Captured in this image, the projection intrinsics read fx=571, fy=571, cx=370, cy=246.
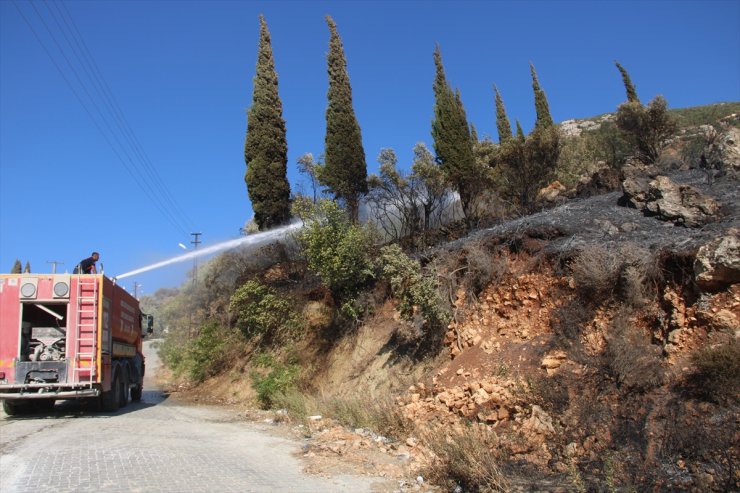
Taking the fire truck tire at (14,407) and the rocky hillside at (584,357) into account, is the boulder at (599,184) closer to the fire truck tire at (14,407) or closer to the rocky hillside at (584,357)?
the rocky hillside at (584,357)

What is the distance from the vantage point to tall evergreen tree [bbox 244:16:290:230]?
25.9m

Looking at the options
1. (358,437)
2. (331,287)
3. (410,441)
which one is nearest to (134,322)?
(331,287)

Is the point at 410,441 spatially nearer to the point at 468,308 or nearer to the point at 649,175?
the point at 468,308

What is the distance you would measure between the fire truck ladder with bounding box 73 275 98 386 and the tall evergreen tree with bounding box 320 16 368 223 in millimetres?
10019

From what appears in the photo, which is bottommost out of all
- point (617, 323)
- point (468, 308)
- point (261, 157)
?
point (617, 323)

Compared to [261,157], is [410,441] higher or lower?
lower

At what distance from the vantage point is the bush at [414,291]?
1471 cm

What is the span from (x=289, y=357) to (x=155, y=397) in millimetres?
6982

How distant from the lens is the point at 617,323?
10.6 metres

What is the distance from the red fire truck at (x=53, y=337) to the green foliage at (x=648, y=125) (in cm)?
1959

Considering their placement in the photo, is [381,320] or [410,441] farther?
[381,320]

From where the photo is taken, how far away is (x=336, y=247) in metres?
18.7

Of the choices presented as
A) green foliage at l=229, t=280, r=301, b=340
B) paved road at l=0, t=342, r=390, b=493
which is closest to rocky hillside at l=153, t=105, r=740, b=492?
paved road at l=0, t=342, r=390, b=493

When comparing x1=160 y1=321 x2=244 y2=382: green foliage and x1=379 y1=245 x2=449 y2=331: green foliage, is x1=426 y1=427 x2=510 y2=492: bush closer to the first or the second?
x1=379 y1=245 x2=449 y2=331: green foliage
